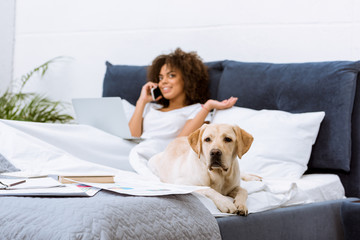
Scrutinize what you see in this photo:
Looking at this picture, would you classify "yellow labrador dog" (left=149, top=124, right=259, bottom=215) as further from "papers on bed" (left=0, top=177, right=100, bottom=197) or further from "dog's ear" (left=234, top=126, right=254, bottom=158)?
"papers on bed" (left=0, top=177, right=100, bottom=197)

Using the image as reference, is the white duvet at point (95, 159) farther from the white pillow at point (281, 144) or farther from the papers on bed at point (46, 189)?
the papers on bed at point (46, 189)

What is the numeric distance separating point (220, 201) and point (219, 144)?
0.66 ft

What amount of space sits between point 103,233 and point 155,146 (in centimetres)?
135

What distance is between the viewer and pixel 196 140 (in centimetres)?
163

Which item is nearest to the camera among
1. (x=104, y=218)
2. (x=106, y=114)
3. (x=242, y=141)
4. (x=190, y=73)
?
(x=104, y=218)

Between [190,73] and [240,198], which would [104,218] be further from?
[190,73]

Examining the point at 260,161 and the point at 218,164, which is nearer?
the point at 218,164

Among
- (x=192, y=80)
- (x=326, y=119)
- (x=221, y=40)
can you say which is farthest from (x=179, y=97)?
(x=326, y=119)

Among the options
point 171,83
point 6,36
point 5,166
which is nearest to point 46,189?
point 5,166

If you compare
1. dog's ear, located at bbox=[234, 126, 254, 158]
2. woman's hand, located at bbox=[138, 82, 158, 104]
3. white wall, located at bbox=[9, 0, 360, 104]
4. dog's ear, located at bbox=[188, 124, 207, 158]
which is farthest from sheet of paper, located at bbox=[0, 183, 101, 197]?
white wall, located at bbox=[9, 0, 360, 104]

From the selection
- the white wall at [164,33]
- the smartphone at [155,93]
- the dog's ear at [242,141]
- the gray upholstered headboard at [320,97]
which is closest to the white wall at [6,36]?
the white wall at [164,33]

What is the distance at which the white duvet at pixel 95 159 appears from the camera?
1688mm

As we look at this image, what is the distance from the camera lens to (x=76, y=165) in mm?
1843

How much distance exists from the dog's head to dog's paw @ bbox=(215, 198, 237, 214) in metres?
0.13
